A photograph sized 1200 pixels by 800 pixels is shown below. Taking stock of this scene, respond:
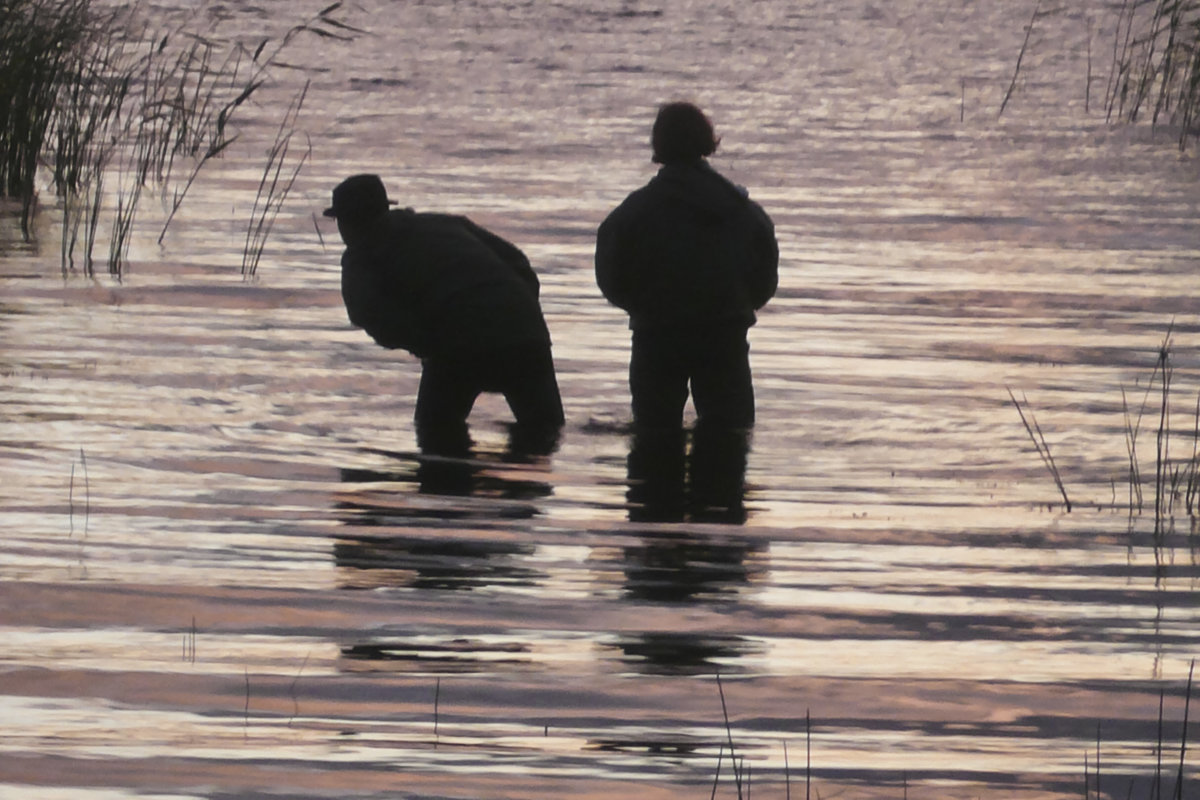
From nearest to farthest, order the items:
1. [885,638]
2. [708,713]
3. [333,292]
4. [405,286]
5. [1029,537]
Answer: [708,713], [885,638], [1029,537], [405,286], [333,292]

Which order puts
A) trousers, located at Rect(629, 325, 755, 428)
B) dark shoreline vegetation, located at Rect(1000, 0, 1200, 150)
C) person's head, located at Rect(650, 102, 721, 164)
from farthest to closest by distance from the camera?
dark shoreline vegetation, located at Rect(1000, 0, 1200, 150)
trousers, located at Rect(629, 325, 755, 428)
person's head, located at Rect(650, 102, 721, 164)

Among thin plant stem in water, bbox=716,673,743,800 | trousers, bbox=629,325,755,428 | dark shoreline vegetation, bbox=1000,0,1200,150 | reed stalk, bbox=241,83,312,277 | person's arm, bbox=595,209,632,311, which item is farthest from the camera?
dark shoreline vegetation, bbox=1000,0,1200,150

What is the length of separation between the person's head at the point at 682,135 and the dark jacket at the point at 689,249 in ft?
0.15

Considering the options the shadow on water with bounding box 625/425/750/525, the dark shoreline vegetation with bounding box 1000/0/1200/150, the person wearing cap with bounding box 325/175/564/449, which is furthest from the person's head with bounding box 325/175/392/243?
the dark shoreline vegetation with bounding box 1000/0/1200/150

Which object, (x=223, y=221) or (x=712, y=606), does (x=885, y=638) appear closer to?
(x=712, y=606)

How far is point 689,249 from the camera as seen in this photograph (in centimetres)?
871

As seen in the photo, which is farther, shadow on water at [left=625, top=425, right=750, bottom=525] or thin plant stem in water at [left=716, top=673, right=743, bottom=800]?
shadow on water at [left=625, top=425, right=750, bottom=525]

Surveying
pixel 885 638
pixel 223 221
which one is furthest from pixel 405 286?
pixel 223 221

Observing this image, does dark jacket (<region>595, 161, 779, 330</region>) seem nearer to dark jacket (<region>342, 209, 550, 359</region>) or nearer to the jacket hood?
the jacket hood

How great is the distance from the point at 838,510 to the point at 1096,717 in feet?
8.94

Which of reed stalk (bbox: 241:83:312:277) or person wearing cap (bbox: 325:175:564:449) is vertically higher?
person wearing cap (bbox: 325:175:564:449)

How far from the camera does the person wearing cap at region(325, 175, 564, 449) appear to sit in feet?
28.9

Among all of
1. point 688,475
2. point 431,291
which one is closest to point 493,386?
point 431,291

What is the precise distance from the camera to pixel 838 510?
819 cm
